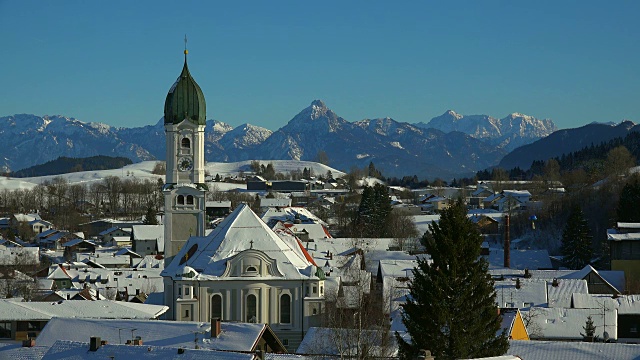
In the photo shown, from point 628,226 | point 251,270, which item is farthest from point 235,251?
point 628,226

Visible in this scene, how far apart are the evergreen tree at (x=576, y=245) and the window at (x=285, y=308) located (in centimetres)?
3564

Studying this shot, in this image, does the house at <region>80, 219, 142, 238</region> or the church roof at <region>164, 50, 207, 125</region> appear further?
the house at <region>80, 219, 142, 238</region>

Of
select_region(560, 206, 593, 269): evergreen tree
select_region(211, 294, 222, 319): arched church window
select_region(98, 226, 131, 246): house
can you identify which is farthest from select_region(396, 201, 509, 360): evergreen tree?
select_region(98, 226, 131, 246): house

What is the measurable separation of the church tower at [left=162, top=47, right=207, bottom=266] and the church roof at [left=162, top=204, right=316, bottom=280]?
7.72 meters

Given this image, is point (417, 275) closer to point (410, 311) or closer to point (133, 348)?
point (410, 311)

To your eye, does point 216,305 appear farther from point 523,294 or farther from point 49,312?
point 523,294

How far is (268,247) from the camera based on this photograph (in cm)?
6159

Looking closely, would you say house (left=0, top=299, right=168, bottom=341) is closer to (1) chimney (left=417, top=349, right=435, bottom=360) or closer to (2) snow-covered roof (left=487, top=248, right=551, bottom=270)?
(1) chimney (left=417, top=349, right=435, bottom=360)

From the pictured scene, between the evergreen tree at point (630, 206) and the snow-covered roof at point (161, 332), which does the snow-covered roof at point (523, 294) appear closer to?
the snow-covered roof at point (161, 332)

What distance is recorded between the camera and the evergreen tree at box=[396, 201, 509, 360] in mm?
32188

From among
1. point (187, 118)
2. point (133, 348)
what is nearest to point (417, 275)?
point (133, 348)

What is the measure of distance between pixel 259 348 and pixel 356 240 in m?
64.0

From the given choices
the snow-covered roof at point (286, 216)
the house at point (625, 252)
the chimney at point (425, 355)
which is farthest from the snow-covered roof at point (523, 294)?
the snow-covered roof at point (286, 216)

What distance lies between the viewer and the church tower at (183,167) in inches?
2827
